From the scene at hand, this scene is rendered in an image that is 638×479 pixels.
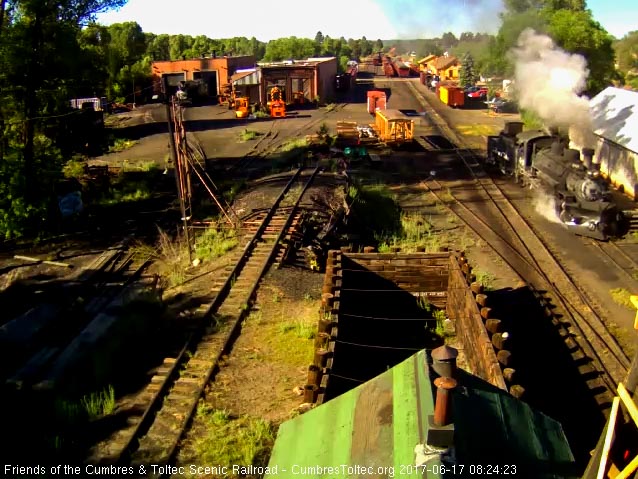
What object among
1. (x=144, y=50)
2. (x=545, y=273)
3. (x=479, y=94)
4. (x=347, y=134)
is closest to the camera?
(x=545, y=273)

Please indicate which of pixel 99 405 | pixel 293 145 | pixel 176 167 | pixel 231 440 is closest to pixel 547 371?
pixel 231 440

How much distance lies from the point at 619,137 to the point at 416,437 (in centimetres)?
2337

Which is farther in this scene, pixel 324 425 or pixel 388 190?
pixel 388 190

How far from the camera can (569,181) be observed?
18.5 metres

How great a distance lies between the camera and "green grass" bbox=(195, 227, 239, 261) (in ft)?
53.6

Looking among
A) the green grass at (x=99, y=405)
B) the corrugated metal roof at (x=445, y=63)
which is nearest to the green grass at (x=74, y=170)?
the green grass at (x=99, y=405)

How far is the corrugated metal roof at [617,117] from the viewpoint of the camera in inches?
909

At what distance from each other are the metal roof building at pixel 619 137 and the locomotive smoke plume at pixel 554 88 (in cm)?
82

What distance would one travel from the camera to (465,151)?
31281mm

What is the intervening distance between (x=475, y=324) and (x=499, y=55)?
27.1m

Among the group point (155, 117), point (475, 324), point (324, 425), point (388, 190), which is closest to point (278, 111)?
point (155, 117)

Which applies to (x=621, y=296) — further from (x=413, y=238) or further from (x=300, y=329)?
(x=300, y=329)

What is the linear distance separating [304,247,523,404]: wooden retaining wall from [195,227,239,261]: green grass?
15.2 ft

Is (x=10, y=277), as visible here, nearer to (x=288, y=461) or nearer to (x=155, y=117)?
(x=288, y=461)
